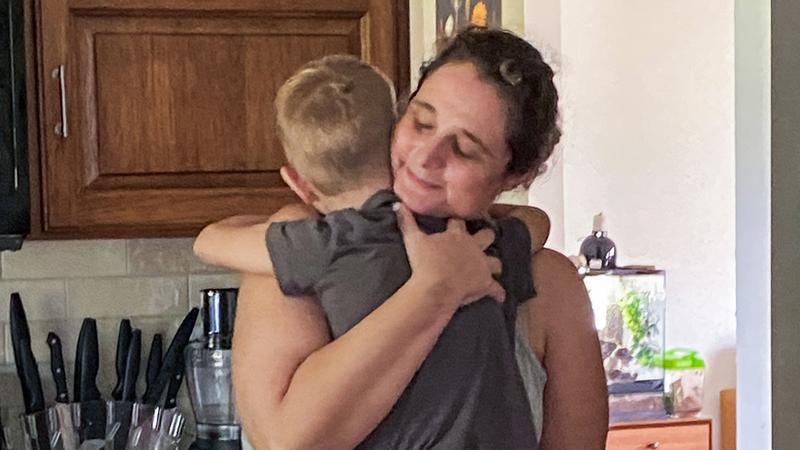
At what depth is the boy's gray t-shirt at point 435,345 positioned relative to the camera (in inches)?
35.4

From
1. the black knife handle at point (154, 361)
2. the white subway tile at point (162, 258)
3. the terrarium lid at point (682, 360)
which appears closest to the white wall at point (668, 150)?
the terrarium lid at point (682, 360)

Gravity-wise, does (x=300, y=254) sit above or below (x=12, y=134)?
below

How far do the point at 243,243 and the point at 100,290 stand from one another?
94 cm

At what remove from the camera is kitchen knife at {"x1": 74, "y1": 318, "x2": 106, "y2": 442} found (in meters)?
1.70

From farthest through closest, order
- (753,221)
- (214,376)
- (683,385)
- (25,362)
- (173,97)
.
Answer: (683,385)
(214,376)
(25,362)
(173,97)
(753,221)

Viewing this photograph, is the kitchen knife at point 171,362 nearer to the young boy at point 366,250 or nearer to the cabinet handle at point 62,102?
the cabinet handle at point 62,102

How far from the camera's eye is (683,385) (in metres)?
2.86

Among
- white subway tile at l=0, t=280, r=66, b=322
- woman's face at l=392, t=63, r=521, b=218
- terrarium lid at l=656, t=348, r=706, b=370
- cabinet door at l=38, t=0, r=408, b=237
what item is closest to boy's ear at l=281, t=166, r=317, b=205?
woman's face at l=392, t=63, r=521, b=218

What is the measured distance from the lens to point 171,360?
1.79 metres

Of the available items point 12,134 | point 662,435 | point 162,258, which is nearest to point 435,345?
point 12,134

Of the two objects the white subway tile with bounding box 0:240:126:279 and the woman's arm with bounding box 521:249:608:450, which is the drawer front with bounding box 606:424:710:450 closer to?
the white subway tile with bounding box 0:240:126:279

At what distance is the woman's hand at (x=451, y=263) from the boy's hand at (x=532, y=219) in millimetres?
71

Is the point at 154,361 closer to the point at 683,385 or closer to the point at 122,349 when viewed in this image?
the point at 122,349

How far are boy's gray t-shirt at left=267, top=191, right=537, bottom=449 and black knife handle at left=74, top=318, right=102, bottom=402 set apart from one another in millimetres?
898
